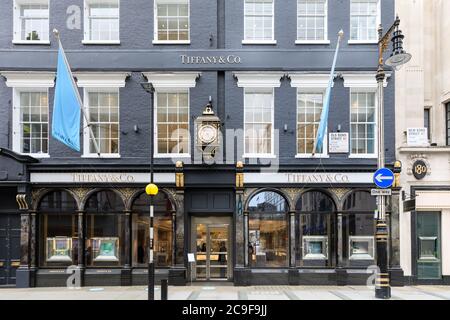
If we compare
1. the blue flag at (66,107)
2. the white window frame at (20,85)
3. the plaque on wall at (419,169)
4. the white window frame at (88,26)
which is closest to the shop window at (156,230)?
the blue flag at (66,107)

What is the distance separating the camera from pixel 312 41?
1602cm

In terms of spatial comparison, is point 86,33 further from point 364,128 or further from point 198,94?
point 364,128

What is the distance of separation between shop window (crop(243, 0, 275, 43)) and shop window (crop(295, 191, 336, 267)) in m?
6.83

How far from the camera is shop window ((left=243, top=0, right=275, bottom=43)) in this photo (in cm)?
1622

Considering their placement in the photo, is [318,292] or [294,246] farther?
[294,246]

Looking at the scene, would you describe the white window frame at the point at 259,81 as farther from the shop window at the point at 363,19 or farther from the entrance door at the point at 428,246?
the entrance door at the point at 428,246

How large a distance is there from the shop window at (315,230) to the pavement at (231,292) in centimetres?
117

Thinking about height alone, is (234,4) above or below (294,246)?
above

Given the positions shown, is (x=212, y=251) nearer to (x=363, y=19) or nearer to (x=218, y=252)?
(x=218, y=252)

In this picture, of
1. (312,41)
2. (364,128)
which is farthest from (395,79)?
(312,41)

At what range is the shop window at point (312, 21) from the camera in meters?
16.2

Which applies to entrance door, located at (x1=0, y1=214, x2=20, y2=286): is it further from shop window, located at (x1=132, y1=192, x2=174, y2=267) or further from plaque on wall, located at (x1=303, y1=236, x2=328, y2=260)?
plaque on wall, located at (x1=303, y1=236, x2=328, y2=260)

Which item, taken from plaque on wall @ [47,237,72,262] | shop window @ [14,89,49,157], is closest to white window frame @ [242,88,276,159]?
plaque on wall @ [47,237,72,262]

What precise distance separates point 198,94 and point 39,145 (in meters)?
6.90
